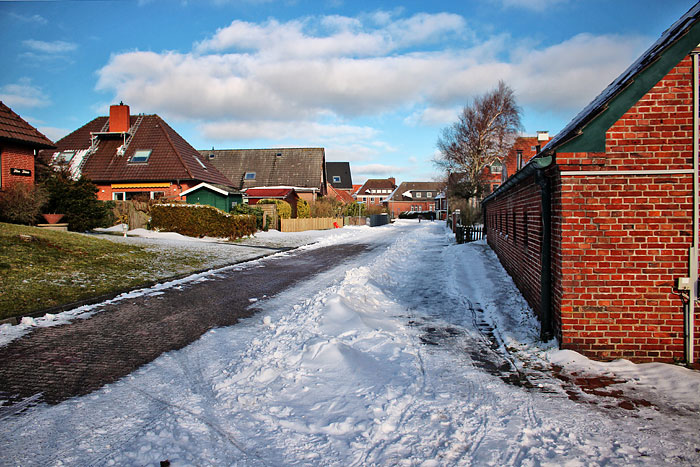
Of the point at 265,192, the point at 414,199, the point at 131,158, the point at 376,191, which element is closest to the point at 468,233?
the point at 131,158

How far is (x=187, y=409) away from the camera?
156 inches

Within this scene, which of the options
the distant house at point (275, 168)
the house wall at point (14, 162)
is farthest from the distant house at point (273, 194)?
the house wall at point (14, 162)

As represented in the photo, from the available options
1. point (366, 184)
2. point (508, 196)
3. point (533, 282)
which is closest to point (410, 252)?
point (508, 196)

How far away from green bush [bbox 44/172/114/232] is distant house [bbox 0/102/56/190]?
1158 mm

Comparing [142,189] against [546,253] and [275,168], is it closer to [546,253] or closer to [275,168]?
[275,168]

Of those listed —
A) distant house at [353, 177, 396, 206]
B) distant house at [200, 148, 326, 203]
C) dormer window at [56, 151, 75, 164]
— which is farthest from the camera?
distant house at [353, 177, 396, 206]

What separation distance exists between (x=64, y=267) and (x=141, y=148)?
2324cm

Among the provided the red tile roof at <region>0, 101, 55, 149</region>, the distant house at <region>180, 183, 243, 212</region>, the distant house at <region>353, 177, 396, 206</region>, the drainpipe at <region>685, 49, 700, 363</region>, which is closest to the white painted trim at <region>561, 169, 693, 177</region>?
the drainpipe at <region>685, 49, 700, 363</region>

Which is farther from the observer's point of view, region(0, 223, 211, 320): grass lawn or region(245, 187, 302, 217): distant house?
region(245, 187, 302, 217): distant house

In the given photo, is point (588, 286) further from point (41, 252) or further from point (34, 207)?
point (34, 207)

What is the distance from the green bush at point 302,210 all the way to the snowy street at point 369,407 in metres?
28.7

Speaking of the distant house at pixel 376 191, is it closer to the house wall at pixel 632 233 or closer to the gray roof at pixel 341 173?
the gray roof at pixel 341 173

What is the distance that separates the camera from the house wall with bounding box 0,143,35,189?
679 inches

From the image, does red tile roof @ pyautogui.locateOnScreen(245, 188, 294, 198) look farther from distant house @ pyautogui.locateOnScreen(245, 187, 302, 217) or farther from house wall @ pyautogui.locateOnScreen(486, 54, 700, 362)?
house wall @ pyautogui.locateOnScreen(486, 54, 700, 362)
